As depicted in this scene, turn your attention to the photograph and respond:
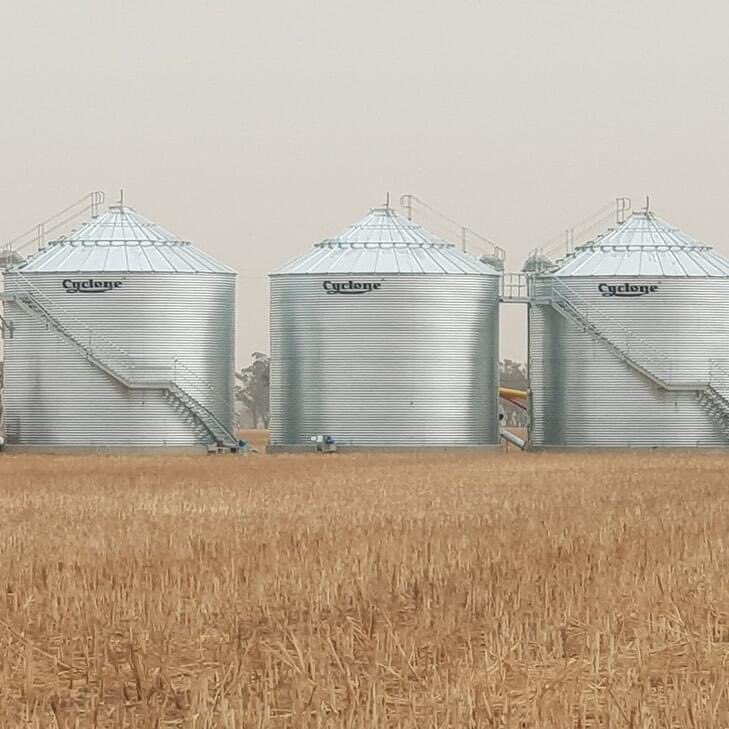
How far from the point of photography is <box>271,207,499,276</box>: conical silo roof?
69.9m

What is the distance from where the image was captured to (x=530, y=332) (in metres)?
74.4

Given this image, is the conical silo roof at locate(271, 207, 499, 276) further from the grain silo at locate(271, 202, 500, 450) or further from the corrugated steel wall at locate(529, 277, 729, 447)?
the corrugated steel wall at locate(529, 277, 729, 447)

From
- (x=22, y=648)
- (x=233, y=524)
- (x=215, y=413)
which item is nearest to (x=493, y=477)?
(x=233, y=524)

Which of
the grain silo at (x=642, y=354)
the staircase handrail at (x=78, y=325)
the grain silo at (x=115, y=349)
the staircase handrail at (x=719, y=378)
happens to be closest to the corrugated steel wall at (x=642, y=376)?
the grain silo at (x=642, y=354)

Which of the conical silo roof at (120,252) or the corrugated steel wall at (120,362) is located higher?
the conical silo roof at (120,252)

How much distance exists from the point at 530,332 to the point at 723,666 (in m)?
60.5

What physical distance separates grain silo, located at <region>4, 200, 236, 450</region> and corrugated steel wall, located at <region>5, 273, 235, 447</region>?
0.03 metres

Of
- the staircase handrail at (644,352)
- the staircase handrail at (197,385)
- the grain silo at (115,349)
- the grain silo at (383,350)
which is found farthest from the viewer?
the staircase handrail at (644,352)

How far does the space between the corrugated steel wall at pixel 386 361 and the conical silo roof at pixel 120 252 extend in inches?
148

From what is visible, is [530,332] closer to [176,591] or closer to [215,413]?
[215,413]

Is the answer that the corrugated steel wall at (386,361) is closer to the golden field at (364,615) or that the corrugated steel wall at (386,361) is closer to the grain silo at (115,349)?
the grain silo at (115,349)

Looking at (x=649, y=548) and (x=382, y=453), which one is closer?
(x=649, y=548)

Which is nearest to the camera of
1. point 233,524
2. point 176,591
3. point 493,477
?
point 176,591

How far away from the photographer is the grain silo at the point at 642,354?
70.4m
